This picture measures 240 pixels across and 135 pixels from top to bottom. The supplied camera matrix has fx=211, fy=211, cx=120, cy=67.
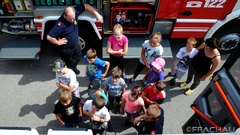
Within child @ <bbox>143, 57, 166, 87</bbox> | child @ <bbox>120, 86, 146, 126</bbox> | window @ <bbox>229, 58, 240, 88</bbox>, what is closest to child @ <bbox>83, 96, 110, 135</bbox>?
child @ <bbox>120, 86, 146, 126</bbox>

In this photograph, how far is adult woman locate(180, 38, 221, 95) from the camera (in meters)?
3.39

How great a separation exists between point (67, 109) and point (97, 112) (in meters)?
0.47

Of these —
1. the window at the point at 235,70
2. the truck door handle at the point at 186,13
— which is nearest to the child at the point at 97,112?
the window at the point at 235,70

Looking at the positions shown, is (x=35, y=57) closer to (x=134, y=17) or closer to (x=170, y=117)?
(x=134, y=17)

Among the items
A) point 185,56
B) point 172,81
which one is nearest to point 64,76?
point 185,56

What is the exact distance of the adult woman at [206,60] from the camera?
134 inches

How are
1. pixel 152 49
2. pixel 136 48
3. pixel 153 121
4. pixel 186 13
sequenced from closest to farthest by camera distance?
pixel 153 121 → pixel 152 49 → pixel 186 13 → pixel 136 48

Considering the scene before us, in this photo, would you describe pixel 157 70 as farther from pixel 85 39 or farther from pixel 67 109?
pixel 85 39

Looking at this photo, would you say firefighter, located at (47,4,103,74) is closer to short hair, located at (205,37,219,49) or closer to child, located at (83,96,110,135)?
child, located at (83,96,110,135)

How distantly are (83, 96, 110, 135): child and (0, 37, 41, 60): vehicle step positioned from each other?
208 centimetres

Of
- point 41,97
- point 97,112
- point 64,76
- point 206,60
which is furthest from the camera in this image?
point 41,97

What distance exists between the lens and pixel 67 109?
3.20 meters

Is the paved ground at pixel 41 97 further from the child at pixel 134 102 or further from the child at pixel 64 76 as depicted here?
the child at pixel 64 76

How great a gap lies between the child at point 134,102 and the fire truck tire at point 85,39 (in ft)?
6.10
